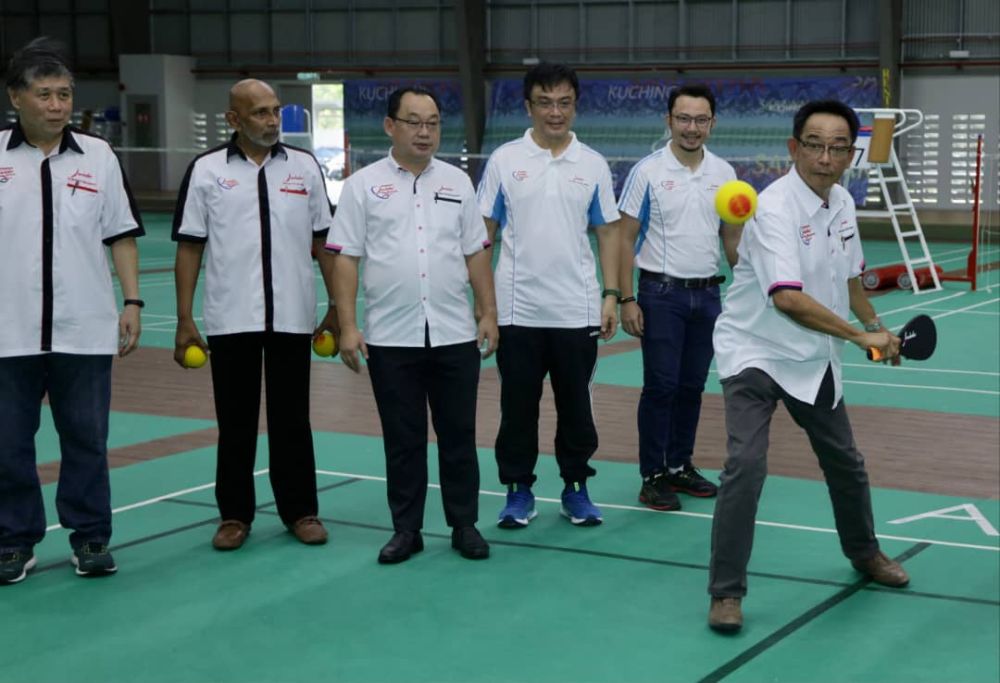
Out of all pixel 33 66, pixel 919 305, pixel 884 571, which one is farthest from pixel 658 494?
pixel 919 305

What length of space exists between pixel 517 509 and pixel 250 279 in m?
1.64

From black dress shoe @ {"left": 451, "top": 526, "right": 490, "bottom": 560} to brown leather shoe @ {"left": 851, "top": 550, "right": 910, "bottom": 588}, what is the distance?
1.55 m

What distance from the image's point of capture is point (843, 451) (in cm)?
547

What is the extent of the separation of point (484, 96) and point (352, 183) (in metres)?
27.3

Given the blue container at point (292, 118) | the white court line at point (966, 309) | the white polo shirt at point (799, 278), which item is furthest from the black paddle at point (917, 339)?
the blue container at point (292, 118)

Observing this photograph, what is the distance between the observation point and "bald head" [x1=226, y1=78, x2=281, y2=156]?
6.11 m

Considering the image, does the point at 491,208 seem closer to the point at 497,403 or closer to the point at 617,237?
the point at 617,237

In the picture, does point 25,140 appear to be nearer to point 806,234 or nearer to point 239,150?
point 239,150

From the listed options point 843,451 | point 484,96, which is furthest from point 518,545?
point 484,96

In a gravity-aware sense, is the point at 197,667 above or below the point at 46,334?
below

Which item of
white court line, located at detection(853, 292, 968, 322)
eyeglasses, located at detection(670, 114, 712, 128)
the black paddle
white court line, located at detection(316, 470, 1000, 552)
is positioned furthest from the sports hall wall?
the black paddle

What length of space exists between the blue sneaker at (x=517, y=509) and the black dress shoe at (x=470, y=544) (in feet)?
1.31

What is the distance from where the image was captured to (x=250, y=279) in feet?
20.2

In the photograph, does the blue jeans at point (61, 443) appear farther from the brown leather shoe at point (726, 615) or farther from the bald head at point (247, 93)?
the brown leather shoe at point (726, 615)
